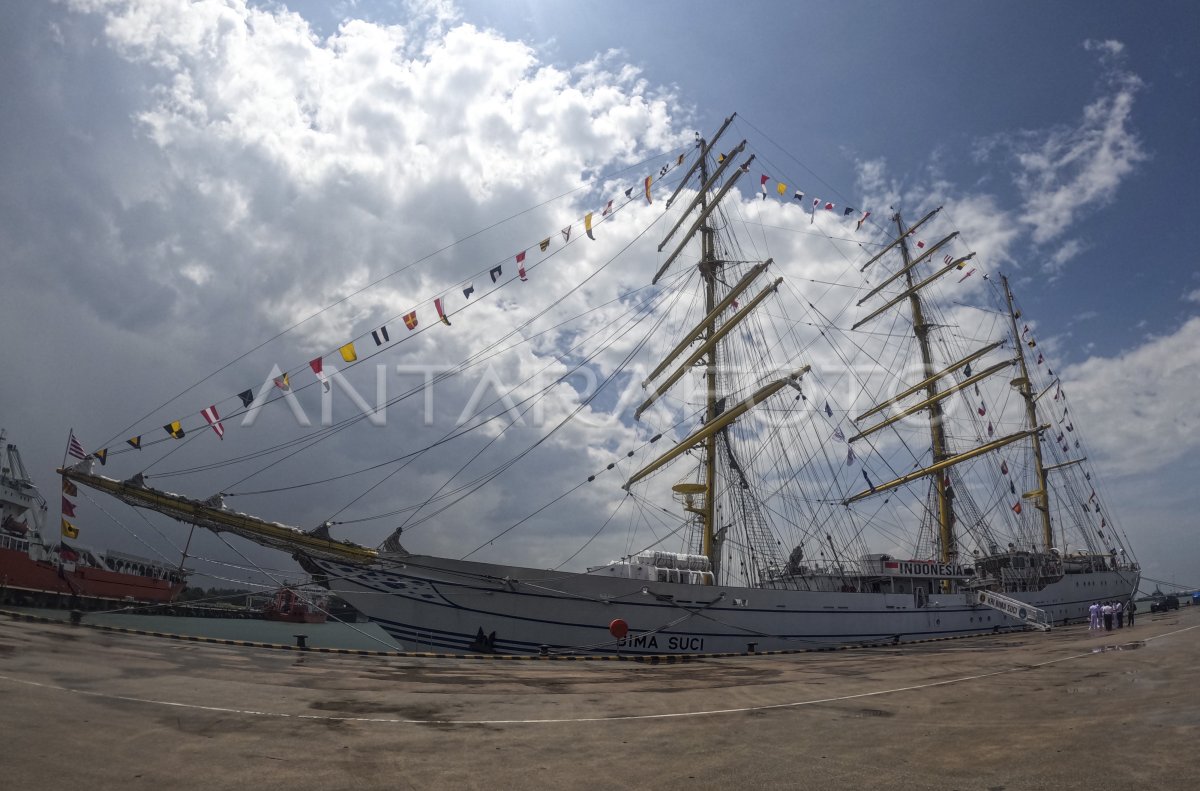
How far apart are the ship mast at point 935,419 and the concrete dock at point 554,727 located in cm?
3071

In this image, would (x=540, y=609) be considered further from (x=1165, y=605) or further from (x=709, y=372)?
(x=1165, y=605)

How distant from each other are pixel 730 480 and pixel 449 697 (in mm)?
22630

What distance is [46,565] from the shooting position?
39438mm

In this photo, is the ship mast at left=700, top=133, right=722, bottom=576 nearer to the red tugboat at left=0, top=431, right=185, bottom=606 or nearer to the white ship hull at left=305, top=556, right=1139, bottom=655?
the white ship hull at left=305, top=556, right=1139, bottom=655

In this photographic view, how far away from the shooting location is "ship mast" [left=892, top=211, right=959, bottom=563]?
41281 millimetres

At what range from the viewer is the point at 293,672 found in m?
11.3

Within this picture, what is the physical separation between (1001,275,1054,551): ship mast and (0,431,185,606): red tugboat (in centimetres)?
5919

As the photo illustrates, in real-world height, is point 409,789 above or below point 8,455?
below

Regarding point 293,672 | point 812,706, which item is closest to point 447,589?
point 293,672

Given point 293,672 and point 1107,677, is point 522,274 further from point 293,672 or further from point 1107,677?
point 1107,677

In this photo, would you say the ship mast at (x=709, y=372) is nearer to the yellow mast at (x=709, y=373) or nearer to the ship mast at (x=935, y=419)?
the yellow mast at (x=709, y=373)

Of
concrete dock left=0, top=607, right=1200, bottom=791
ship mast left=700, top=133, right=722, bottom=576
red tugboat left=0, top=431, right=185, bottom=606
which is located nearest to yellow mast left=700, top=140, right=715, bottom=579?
ship mast left=700, top=133, right=722, bottom=576

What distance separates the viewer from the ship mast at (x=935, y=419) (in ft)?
135

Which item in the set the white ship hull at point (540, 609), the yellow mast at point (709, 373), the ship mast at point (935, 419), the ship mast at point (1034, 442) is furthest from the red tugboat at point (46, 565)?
the ship mast at point (1034, 442)
